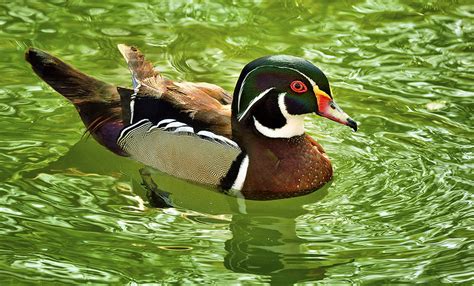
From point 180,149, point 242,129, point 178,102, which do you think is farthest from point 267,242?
point 178,102

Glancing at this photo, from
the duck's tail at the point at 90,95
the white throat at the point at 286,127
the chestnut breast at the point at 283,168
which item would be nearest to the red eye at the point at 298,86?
the white throat at the point at 286,127

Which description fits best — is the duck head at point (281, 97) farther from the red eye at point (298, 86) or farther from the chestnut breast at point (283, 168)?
the chestnut breast at point (283, 168)

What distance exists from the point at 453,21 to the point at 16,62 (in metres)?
3.90

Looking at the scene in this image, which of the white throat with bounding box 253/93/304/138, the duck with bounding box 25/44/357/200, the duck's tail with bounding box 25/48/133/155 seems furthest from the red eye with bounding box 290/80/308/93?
the duck's tail with bounding box 25/48/133/155

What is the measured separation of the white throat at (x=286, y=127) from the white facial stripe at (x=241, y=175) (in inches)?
10.6

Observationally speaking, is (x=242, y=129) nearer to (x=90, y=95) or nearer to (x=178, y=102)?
(x=178, y=102)

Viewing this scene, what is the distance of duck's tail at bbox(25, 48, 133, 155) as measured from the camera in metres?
8.93

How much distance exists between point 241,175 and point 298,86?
73 centimetres

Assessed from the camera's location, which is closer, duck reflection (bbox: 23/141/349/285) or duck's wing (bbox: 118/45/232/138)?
duck reflection (bbox: 23/141/349/285)

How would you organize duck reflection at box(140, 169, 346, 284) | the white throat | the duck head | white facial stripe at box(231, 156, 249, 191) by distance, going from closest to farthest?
duck reflection at box(140, 169, 346, 284), the duck head, white facial stripe at box(231, 156, 249, 191), the white throat

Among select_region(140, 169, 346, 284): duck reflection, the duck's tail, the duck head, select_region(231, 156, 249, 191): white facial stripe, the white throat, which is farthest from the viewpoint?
the duck's tail

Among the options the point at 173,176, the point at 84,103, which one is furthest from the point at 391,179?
the point at 84,103

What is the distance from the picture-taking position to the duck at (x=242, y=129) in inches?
329

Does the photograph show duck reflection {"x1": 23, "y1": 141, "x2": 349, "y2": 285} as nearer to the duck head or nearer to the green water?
the green water
